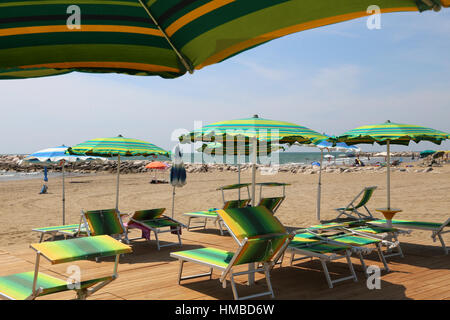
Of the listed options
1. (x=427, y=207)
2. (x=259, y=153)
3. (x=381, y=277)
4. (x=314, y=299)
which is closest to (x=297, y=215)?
(x=259, y=153)

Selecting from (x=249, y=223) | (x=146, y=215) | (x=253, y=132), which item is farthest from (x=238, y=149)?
(x=249, y=223)

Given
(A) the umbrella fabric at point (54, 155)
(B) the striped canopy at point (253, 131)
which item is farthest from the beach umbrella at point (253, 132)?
(A) the umbrella fabric at point (54, 155)

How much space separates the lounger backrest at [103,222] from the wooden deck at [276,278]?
0.47m

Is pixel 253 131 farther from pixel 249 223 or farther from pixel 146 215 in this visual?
pixel 146 215

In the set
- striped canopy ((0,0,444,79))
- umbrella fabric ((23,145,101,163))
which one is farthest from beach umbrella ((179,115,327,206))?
umbrella fabric ((23,145,101,163))

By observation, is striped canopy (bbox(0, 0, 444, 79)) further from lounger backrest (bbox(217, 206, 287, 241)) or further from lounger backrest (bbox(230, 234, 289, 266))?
lounger backrest (bbox(217, 206, 287, 241))

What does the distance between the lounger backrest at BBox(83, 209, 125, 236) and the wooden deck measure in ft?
1.55

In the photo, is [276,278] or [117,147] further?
[117,147]

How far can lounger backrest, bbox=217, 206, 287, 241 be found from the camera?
4051 mm

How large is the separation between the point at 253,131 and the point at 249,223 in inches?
49.5

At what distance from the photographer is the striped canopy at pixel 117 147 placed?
7.12 m

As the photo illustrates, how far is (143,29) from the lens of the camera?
1.98 meters
